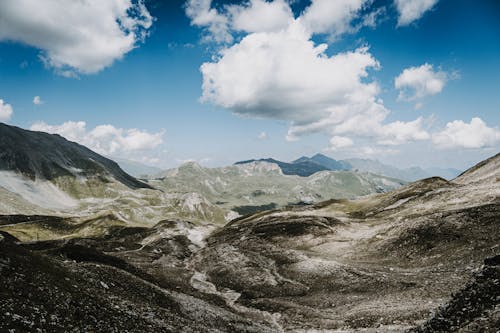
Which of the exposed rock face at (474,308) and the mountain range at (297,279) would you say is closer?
the exposed rock face at (474,308)

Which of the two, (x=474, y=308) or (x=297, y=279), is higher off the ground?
(x=474, y=308)

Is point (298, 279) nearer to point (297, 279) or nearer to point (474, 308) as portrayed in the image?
point (297, 279)

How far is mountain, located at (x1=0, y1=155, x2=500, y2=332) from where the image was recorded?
2453 cm

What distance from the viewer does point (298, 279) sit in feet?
202

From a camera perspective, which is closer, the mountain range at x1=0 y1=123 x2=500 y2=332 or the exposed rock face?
the exposed rock face

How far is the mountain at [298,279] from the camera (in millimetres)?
24531

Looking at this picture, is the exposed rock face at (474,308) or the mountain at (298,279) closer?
the exposed rock face at (474,308)

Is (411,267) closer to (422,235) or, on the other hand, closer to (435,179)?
(422,235)

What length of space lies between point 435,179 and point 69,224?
596 feet

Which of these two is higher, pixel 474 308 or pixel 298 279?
pixel 474 308

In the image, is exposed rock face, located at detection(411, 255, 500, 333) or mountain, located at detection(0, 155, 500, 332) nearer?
exposed rock face, located at detection(411, 255, 500, 333)

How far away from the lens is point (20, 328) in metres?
19.7

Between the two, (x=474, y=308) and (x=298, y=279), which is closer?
(x=474, y=308)

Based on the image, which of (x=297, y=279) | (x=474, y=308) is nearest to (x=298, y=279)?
(x=297, y=279)
